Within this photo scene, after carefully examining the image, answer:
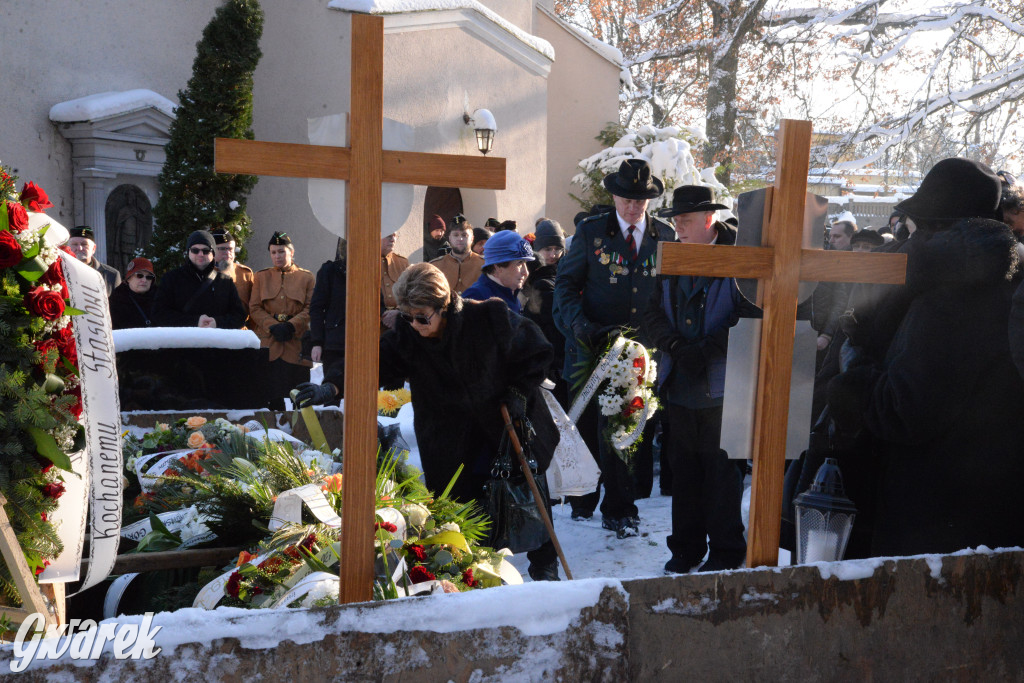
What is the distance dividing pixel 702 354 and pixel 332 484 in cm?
211

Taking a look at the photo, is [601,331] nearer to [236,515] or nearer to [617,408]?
[617,408]

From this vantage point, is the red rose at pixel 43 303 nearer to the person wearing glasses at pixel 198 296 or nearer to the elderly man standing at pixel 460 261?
the person wearing glasses at pixel 198 296

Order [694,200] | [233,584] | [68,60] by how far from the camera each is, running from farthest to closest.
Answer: [68,60] < [694,200] < [233,584]

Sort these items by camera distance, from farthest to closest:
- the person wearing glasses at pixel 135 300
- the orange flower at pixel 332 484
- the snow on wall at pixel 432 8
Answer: the snow on wall at pixel 432 8 → the person wearing glasses at pixel 135 300 → the orange flower at pixel 332 484

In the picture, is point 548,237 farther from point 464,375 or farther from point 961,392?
point 961,392

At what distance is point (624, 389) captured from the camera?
5562 mm

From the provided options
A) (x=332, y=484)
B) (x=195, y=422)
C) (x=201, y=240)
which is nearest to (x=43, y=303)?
(x=332, y=484)

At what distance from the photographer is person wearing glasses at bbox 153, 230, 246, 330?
321 inches

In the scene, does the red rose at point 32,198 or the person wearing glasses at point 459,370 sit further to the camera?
the person wearing glasses at point 459,370

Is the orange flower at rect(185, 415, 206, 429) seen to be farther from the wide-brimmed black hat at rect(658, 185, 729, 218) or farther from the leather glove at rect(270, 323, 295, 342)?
the leather glove at rect(270, 323, 295, 342)

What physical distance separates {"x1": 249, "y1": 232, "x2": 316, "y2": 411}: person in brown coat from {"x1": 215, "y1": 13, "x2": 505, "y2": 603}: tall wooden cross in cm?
601

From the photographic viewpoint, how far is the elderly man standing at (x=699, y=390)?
4.91 meters

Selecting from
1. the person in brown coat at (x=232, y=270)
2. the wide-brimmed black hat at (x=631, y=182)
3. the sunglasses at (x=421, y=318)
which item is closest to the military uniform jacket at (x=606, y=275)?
the wide-brimmed black hat at (x=631, y=182)

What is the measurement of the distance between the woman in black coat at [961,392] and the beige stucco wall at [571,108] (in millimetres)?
17285
